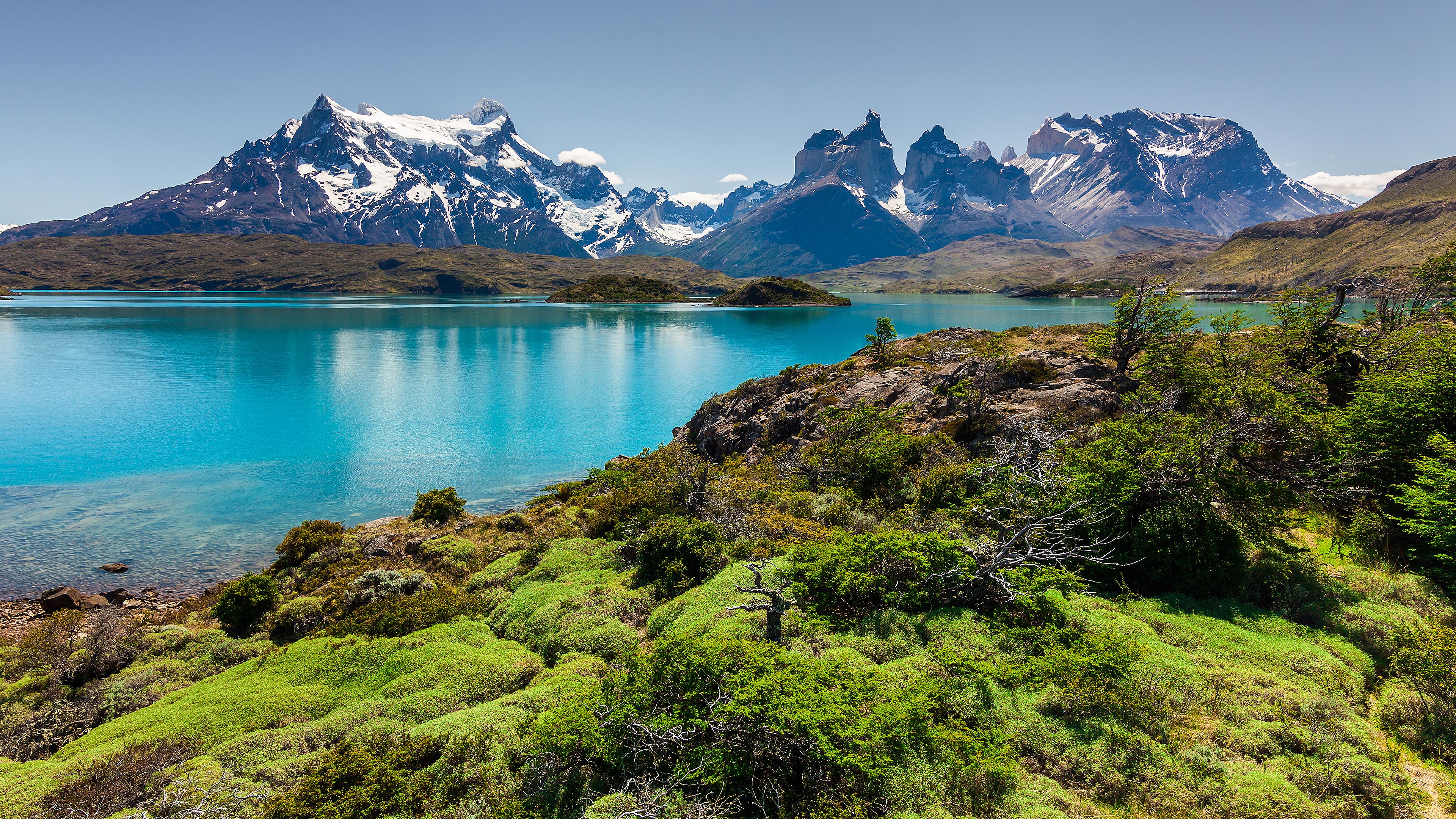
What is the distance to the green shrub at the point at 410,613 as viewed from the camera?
15.1 m

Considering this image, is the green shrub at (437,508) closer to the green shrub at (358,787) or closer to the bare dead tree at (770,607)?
the green shrub at (358,787)

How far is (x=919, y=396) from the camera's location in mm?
29516

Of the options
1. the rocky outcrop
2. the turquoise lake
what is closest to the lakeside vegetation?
the rocky outcrop

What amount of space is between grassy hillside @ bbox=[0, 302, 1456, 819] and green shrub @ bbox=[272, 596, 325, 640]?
8 cm

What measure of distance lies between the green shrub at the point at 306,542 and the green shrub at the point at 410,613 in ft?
25.5

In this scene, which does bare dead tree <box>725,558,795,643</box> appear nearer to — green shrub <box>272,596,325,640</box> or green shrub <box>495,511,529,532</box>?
green shrub <box>272,596,325,640</box>

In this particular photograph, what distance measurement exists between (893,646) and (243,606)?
20.4 m

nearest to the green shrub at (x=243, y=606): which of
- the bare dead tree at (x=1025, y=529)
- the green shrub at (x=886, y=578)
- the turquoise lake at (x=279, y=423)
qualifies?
the turquoise lake at (x=279, y=423)

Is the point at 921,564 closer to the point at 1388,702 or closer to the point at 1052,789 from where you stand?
the point at 1052,789

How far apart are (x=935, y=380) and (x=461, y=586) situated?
83.8ft

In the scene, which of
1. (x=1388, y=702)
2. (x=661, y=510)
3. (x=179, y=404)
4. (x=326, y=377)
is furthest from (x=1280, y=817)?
(x=326, y=377)

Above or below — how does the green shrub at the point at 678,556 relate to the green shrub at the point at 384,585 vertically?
above

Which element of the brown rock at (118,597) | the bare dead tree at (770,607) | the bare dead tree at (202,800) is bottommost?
the brown rock at (118,597)

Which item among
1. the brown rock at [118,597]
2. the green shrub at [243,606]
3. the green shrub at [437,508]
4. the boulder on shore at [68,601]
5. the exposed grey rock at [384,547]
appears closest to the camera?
the green shrub at [243,606]
